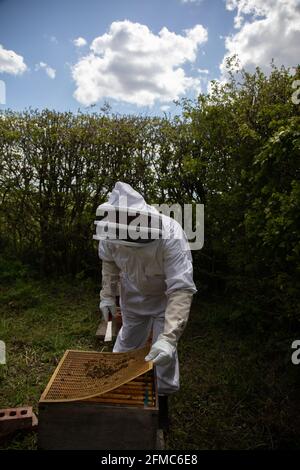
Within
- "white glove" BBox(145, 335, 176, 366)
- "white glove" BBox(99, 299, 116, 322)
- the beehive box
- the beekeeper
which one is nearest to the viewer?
the beehive box

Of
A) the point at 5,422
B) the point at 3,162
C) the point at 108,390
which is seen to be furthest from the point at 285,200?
the point at 3,162

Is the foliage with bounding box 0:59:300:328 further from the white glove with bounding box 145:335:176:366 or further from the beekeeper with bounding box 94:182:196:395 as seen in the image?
the white glove with bounding box 145:335:176:366

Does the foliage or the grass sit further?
the foliage

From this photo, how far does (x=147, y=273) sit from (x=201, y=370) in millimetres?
1562

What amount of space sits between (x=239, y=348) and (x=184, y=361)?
0.67 metres

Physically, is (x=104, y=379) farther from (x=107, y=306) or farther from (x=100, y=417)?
(x=107, y=306)

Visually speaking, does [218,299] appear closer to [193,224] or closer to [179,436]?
[193,224]

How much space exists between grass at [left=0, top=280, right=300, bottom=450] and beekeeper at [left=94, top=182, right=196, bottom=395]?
540 millimetres

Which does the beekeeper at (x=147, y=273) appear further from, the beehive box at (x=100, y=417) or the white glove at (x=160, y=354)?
the beehive box at (x=100, y=417)

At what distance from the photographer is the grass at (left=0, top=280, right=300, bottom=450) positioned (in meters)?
2.79

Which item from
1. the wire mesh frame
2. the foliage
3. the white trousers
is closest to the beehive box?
the wire mesh frame

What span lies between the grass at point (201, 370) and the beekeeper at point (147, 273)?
54 cm

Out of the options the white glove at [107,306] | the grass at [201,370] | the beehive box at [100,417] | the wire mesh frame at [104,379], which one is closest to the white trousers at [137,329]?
the white glove at [107,306]

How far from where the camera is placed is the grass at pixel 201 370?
279cm
